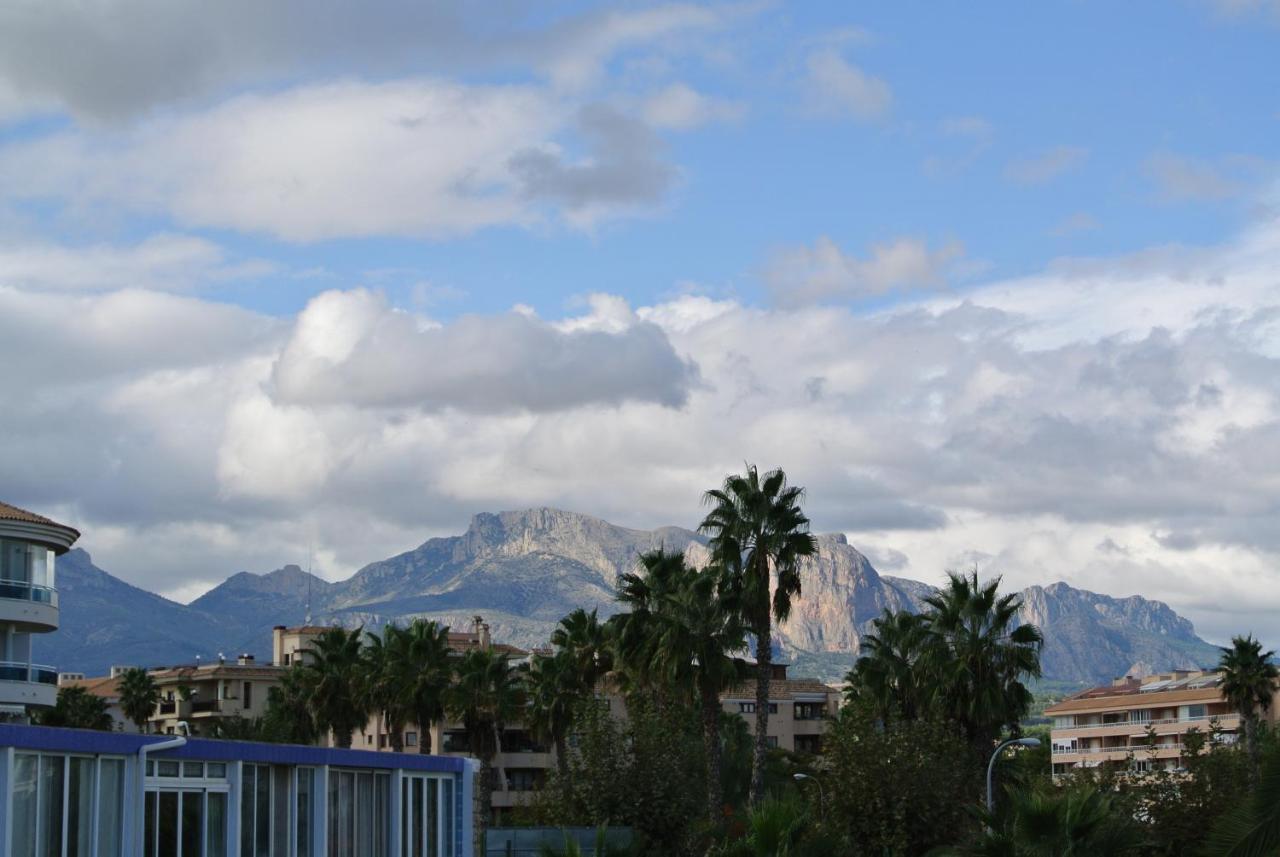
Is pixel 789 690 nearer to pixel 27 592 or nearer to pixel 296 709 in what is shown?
pixel 296 709

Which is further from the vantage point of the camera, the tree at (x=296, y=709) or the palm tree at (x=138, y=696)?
the palm tree at (x=138, y=696)

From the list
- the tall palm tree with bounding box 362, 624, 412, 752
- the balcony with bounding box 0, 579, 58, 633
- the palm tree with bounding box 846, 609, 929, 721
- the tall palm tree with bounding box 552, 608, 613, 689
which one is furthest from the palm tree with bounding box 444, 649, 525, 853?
the balcony with bounding box 0, 579, 58, 633

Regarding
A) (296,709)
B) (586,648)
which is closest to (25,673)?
(586,648)

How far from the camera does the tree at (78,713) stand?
10988cm

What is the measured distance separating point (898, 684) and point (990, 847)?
48.7m

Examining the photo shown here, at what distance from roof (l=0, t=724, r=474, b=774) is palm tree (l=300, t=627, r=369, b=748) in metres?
46.7

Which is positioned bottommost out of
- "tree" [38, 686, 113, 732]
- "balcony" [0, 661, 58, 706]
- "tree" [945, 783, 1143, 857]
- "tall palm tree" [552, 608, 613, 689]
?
"tree" [945, 783, 1143, 857]

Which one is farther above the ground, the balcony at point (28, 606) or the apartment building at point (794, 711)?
the balcony at point (28, 606)

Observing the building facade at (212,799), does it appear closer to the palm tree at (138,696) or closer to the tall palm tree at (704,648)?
the tall palm tree at (704,648)

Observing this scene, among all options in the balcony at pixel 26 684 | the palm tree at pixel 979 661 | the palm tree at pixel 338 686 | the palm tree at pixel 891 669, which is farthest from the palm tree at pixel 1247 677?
the balcony at pixel 26 684

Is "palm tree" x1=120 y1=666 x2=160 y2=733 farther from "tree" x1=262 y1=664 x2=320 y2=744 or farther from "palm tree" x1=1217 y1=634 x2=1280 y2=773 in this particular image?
"palm tree" x1=1217 y1=634 x2=1280 y2=773

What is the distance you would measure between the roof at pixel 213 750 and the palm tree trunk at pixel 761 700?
929 inches

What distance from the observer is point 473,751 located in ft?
Answer: 271

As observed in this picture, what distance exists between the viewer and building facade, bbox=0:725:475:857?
2812 centimetres
